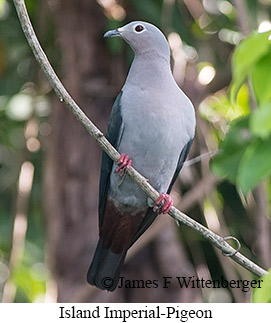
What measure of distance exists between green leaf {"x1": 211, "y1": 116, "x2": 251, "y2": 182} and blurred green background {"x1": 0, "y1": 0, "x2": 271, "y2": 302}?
28.1 inches

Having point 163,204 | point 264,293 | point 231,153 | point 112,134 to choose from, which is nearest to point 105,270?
point 163,204

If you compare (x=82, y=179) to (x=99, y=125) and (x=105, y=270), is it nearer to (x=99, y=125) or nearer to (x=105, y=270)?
(x=99, y=125)

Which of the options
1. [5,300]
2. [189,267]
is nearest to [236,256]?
[189,267]

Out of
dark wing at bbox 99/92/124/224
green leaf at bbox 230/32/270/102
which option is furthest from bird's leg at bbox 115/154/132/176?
green leaf at bbox 230/32/270/102

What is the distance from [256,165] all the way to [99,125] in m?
1.93

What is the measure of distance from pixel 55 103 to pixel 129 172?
1.89 metres

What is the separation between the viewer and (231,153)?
3.06 meters

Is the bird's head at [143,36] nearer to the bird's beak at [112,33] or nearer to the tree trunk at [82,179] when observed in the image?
the bird's beak at [112,33]

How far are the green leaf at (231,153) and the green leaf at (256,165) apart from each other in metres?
0.38

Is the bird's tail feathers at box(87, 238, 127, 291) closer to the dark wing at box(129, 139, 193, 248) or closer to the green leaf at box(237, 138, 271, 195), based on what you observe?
the dark wing at box(129, 139, 193, 248)

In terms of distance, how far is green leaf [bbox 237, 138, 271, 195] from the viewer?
7.99ft

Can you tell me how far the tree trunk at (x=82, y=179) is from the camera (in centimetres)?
417

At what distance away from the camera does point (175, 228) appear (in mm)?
4445

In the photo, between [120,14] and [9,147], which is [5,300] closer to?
[9,147]
